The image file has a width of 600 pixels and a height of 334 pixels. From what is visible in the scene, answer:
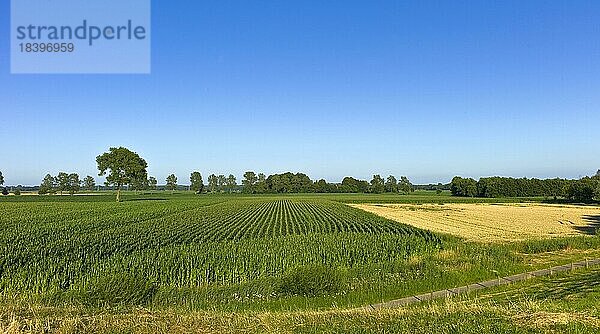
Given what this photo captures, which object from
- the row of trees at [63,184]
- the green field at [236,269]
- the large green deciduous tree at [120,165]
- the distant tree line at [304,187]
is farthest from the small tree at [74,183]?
the green field at [236,269]

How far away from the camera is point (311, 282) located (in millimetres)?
16594

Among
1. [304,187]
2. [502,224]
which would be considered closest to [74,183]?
[304,187]

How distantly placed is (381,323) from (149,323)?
13.9ft

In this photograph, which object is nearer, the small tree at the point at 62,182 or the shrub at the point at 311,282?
the shrub at the point at 311,282

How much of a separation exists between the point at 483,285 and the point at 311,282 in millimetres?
6914

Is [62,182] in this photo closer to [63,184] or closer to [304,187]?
[63,184]

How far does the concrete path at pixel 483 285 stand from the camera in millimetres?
15496

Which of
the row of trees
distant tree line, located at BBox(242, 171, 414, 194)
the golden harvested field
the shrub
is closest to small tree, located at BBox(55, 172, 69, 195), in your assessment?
the row of trees

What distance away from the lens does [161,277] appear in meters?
19.2

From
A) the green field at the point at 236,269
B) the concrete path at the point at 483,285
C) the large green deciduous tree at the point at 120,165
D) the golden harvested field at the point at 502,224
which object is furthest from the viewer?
the large green deciduous tree at the point at 120,165

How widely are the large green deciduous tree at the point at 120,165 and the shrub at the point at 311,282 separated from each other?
8576 centimetres

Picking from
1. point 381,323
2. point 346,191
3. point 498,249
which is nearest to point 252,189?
point 346,191

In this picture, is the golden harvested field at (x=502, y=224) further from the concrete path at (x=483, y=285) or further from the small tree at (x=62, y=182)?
the small tree at (x=62, y=182)

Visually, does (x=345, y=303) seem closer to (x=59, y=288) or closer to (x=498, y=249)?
(x=59, y=288)
